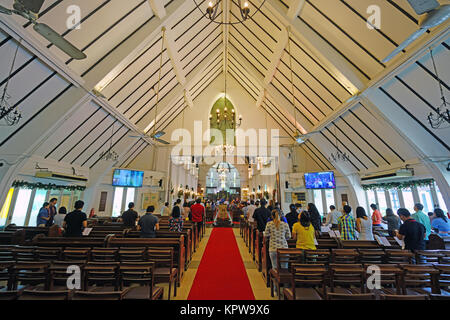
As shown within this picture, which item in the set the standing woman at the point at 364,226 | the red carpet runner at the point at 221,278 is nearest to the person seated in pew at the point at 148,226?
the red carpet runner at the point at 221,278

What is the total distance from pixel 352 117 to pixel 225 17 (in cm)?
739

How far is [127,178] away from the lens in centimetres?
988

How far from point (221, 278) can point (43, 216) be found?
5.55 metres

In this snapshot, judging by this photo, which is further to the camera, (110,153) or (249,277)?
(110,153)

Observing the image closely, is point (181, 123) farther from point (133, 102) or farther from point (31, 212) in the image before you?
point (31, 212)

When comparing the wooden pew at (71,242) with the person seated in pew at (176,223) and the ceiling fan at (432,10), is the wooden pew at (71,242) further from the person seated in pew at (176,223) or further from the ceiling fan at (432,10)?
the ceiling fan at (432,10)

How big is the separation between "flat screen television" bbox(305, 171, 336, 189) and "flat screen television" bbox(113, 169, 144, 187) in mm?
9267

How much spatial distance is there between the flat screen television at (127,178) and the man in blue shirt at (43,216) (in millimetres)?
4235

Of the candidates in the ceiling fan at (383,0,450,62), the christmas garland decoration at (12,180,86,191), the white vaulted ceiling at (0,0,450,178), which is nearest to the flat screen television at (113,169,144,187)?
the white vaulted ceiling at (0,0,450,178)

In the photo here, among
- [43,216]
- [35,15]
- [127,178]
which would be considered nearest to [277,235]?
[35,15]

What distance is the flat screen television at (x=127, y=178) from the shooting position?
31.7 feet

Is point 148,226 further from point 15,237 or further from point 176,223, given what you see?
point 15,237

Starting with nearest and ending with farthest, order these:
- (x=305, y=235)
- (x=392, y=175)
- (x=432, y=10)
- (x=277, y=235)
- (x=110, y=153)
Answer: (x=432, y=10) < (x=305, y=235) < (x=277, y=235) < (x=392, y=175) < (x=110, y=153)
